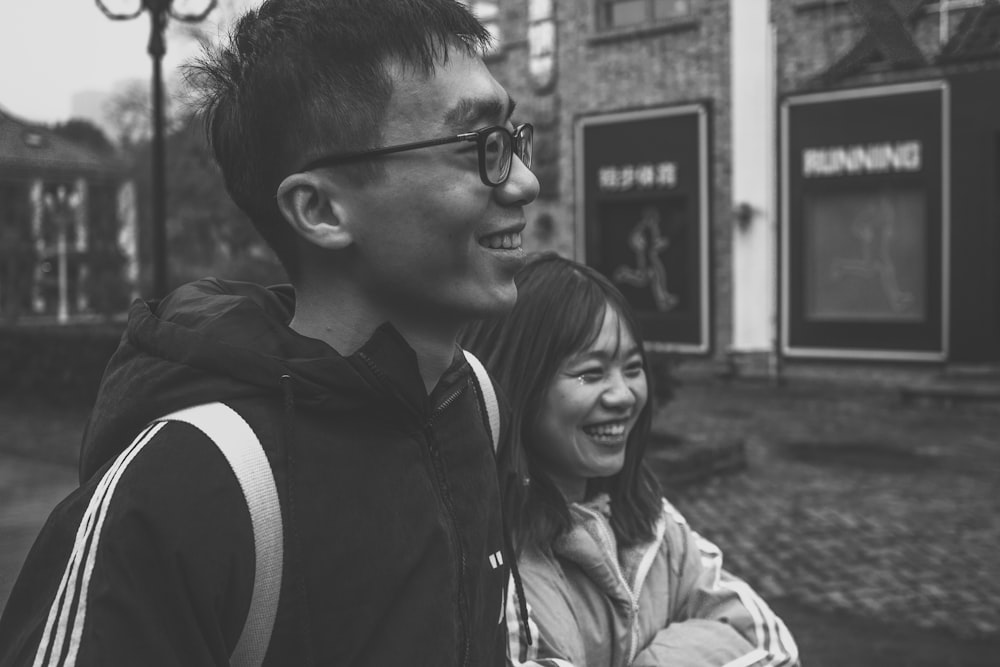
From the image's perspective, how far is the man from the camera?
1129mm

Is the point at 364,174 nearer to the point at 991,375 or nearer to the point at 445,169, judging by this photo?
the point at 445,169

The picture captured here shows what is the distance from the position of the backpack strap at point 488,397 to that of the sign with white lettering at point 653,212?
1504cm

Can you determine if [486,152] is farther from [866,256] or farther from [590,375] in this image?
[866,256]

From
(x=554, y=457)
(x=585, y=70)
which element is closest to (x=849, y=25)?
(x=585, y=70)

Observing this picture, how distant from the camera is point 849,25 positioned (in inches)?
606

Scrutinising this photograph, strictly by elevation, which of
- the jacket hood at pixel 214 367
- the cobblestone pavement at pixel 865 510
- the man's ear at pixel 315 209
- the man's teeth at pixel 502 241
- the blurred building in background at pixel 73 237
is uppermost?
the blurred building in background at pixel 73 237

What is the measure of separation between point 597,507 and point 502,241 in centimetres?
103

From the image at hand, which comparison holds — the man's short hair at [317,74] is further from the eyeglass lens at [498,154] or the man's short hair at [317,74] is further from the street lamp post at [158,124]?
the street lamp post at [158,124]

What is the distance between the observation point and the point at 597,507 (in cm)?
231

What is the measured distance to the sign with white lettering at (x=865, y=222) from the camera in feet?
48.7

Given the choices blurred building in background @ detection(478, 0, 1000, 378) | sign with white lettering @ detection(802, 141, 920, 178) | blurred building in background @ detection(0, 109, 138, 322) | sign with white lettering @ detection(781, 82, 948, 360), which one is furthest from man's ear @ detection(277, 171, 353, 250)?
blurred building in background @ detection(0, 109, 138, 322)

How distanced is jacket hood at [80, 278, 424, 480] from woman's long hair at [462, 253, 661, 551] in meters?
0.89

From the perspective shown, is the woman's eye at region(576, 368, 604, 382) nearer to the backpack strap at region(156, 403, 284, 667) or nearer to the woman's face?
the woman's face

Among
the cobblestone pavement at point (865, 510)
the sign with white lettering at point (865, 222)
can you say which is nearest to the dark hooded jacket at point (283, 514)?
the cobblestone pavement at point (865, 510)
